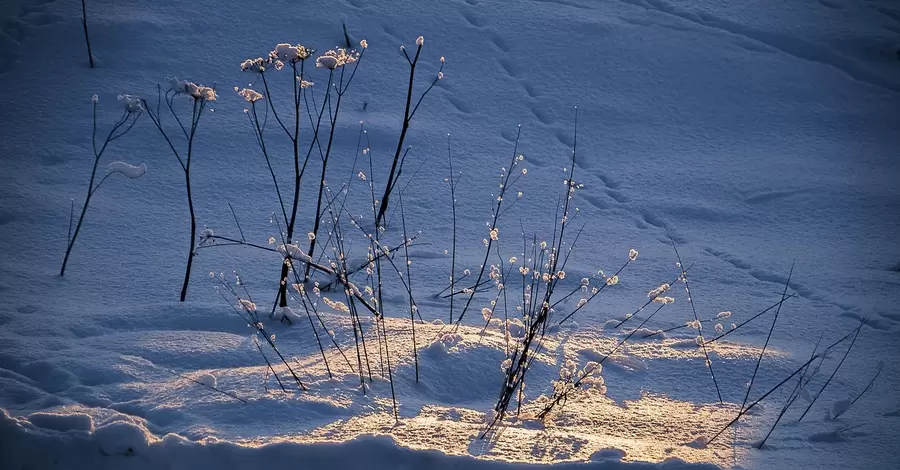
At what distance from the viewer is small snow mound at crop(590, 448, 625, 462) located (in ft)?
6.12

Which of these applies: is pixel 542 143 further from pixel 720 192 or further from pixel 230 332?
pixel 230 332

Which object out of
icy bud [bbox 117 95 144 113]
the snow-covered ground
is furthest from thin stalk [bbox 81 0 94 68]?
icy bud [bbox 117 95 144 113]

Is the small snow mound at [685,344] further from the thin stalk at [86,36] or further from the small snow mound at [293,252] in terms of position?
the thin stalk at [86,36]

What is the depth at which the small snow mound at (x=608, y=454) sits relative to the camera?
6.12ft

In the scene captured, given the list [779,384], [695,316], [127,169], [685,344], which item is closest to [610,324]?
[685,344]

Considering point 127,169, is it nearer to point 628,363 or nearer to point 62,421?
point 62,421

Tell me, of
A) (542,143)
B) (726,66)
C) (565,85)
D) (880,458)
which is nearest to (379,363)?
(880,458)

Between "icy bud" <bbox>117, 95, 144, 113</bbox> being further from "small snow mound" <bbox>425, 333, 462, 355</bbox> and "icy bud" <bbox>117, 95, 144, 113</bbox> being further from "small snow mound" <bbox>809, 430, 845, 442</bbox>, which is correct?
"small snow mound" <bbox>809, 430, 845, 442</bbox>

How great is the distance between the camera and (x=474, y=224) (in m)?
3.72

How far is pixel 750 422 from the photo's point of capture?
2252mm

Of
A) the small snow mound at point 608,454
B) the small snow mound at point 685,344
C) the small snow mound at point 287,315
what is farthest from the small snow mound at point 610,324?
the small snow mound at point 287,315

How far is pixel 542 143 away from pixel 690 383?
2.24 metres

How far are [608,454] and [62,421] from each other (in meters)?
1.33

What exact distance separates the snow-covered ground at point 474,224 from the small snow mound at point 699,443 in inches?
0.7
